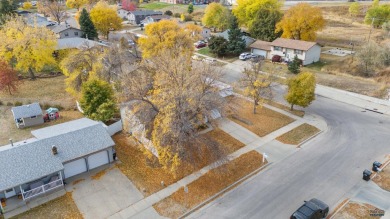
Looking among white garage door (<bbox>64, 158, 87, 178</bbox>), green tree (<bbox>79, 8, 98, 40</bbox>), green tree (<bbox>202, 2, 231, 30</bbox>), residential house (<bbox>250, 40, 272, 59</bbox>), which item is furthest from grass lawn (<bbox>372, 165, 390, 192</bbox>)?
green tree (<bbox>79, 8, 98, 40</bbox>)

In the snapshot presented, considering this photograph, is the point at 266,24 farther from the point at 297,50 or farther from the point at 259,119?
the point at 259,119

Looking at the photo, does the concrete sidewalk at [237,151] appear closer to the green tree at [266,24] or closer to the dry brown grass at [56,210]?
the dry brown grass at [56,210]


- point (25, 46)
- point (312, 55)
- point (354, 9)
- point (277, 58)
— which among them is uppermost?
point (354, 9)

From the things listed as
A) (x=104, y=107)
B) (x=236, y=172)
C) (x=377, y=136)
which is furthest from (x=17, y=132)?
(x=377, y=136)

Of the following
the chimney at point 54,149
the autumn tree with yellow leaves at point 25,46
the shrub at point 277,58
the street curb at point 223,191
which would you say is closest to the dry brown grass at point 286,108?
the street curb at point 223,191

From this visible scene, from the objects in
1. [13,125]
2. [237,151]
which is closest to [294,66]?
[237,151]

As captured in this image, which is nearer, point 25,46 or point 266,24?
point 25,46

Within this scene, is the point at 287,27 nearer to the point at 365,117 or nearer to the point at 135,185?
the point at 365,117
